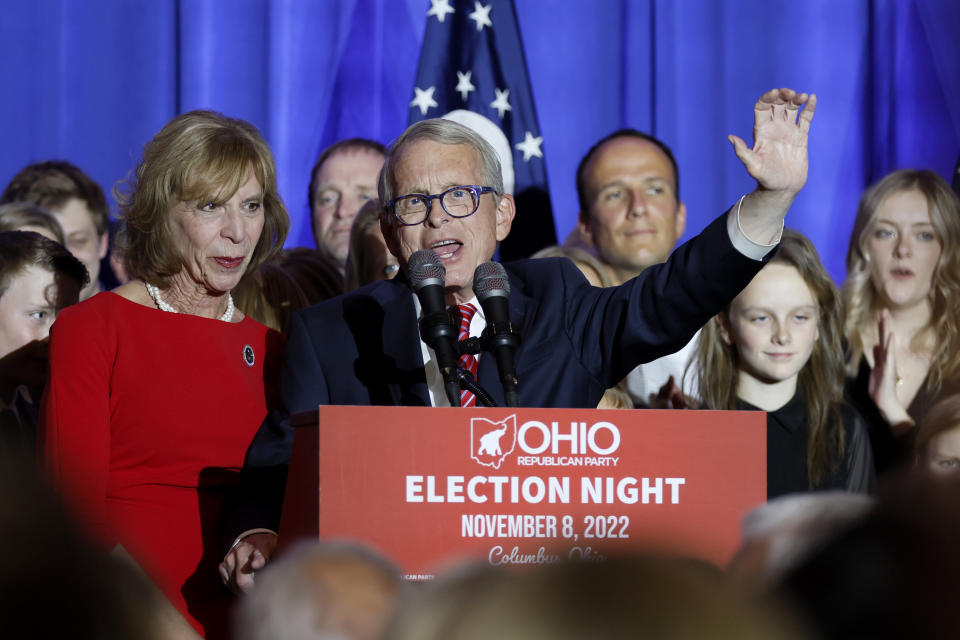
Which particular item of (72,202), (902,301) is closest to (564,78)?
(902,301)

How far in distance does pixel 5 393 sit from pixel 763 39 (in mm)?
3682

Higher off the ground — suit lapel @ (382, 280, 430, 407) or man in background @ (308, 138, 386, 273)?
man in background @ (308, 138, 386, 273)

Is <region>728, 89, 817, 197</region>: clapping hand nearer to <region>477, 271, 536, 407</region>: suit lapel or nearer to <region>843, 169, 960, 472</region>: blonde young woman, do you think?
<region>477, 271, 536, 407</region>: suit lapel

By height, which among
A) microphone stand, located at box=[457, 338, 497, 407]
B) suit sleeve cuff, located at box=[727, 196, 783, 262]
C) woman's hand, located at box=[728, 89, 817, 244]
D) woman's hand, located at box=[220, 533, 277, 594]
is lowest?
woman's hand, located at box=[220, 533, 277, 594]

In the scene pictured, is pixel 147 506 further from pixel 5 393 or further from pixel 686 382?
pixel 686 382

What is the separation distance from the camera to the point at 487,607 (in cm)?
52

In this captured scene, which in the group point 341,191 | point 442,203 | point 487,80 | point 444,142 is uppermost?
point 487,80

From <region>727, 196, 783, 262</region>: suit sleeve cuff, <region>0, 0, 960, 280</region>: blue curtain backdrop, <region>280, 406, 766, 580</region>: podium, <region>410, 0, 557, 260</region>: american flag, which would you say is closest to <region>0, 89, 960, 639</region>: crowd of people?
<region>727, 196, 783, 262</region>: suit sleeve cuff

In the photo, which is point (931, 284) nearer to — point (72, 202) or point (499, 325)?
point (499, 325)

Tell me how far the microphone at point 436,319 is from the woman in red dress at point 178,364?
0.75 metres

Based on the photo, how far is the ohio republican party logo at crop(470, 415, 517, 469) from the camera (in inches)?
59.5

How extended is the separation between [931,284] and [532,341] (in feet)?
6.63

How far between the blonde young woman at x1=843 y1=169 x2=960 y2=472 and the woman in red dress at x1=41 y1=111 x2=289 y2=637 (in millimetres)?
1929

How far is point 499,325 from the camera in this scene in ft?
5.94
